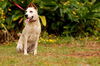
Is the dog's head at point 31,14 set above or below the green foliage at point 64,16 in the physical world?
above

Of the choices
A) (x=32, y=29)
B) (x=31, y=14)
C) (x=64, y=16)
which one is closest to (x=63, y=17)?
(x=64, y=16)

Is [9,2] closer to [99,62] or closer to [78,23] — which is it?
[78,23]

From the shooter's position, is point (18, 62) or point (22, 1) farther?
point (22, 1)

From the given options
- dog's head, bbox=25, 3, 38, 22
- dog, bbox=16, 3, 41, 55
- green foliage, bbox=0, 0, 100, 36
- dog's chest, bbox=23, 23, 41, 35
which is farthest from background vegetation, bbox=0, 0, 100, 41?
dog's head, bbox=25, 3, 38, 22

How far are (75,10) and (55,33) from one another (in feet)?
5.49

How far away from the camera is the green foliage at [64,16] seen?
667 inches

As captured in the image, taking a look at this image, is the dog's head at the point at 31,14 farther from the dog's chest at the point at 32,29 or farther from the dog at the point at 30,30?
the dog's chest at the point at 32,29

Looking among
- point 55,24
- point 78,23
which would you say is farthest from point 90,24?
point 55,24

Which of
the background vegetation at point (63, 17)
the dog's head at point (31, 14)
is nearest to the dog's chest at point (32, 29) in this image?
the dog's head at point (31, 14)

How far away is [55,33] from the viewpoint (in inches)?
699

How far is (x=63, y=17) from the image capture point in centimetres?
1748

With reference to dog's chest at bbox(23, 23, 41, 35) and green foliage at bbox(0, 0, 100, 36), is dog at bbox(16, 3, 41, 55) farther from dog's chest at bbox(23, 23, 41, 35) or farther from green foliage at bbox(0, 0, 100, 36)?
green foliage at bbox(0, 0, 100, 36)

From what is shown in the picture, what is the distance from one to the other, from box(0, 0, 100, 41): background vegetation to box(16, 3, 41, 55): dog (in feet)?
17.7

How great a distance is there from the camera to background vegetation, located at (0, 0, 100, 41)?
55.6ft
